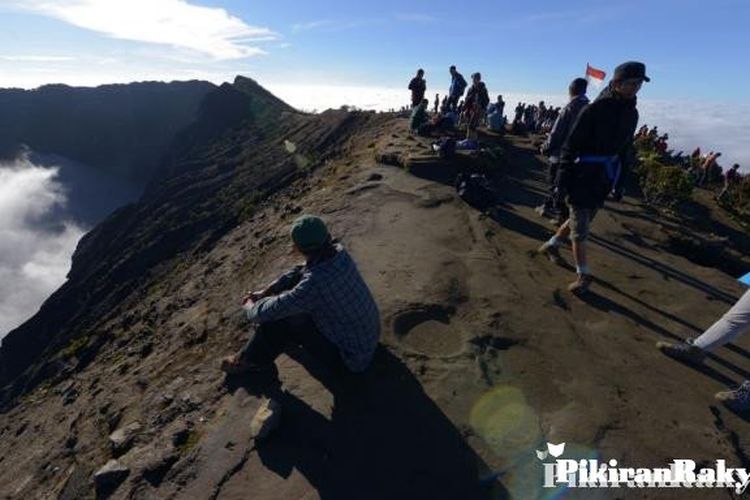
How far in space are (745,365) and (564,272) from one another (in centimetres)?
233

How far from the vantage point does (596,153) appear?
18.4ft

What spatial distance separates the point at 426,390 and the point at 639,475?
1.75 m

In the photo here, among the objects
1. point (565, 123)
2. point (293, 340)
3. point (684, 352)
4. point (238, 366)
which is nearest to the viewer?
point (293, 340)

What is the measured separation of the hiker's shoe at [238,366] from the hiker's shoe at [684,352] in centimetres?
405

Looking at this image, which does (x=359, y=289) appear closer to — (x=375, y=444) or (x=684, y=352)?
(x=375, y=444)

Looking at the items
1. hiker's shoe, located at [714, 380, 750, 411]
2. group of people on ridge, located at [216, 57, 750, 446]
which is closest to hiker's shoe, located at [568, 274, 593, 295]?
group of people on ridge, located at [216, 57, 750, 446]

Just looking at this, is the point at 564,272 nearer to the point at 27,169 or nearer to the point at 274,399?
the point at 274,399

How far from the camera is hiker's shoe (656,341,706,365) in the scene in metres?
4.99

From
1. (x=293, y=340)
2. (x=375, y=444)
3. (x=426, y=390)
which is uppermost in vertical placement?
(x=293, y=340)

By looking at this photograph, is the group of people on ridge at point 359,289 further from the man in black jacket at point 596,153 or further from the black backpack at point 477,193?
the black backpack at point 477,193

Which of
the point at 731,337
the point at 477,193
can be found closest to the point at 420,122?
the point at 477,193

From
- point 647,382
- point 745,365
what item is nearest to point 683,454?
point 647,382

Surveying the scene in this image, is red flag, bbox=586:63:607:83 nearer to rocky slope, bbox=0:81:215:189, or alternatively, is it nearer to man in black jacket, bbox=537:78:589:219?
man in black jacket, bbox=537:78:589:219

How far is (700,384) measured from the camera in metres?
4.79
